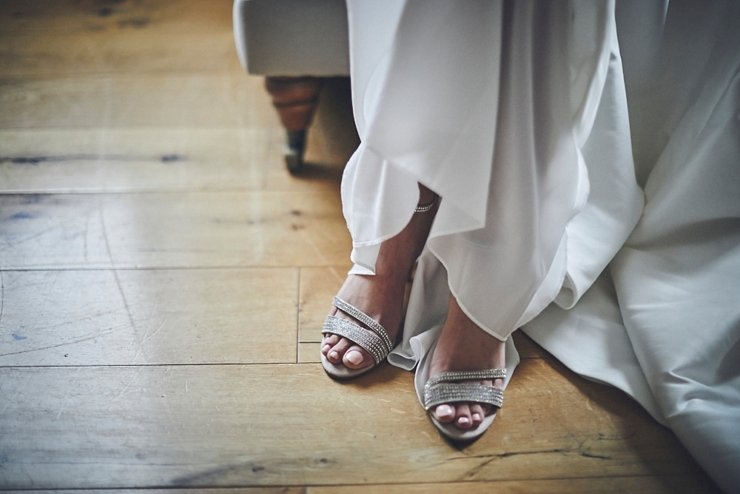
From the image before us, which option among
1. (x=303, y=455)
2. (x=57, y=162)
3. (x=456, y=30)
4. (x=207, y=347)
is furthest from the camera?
(x=57, y=162)

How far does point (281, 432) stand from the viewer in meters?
0.81

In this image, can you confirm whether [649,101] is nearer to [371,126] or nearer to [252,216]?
[371,126]

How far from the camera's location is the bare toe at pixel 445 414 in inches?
A: 31.8

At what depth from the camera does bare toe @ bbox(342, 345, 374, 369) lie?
86 cm

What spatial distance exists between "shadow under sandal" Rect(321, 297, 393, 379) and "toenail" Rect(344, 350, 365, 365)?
13 millimetres

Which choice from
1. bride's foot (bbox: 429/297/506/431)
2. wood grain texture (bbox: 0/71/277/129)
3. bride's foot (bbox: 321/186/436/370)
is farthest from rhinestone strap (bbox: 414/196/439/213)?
wood grain texture (bbox: 0/71/277/129)

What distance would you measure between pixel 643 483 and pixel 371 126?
20.1 inches

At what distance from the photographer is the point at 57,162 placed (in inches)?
46.7

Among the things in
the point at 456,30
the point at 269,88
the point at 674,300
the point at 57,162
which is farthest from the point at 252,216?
the point at 674,300

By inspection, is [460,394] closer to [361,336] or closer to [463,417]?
[463,417]

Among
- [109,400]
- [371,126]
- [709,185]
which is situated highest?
[371,126]

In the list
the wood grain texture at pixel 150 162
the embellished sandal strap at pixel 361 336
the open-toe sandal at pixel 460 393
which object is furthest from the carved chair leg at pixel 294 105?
the open-toe sandal at pixel 460 393

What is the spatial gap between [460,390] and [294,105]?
55cm

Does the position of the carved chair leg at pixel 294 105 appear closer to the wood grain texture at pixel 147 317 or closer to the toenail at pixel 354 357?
the wood grain texture at pixel 147 317
